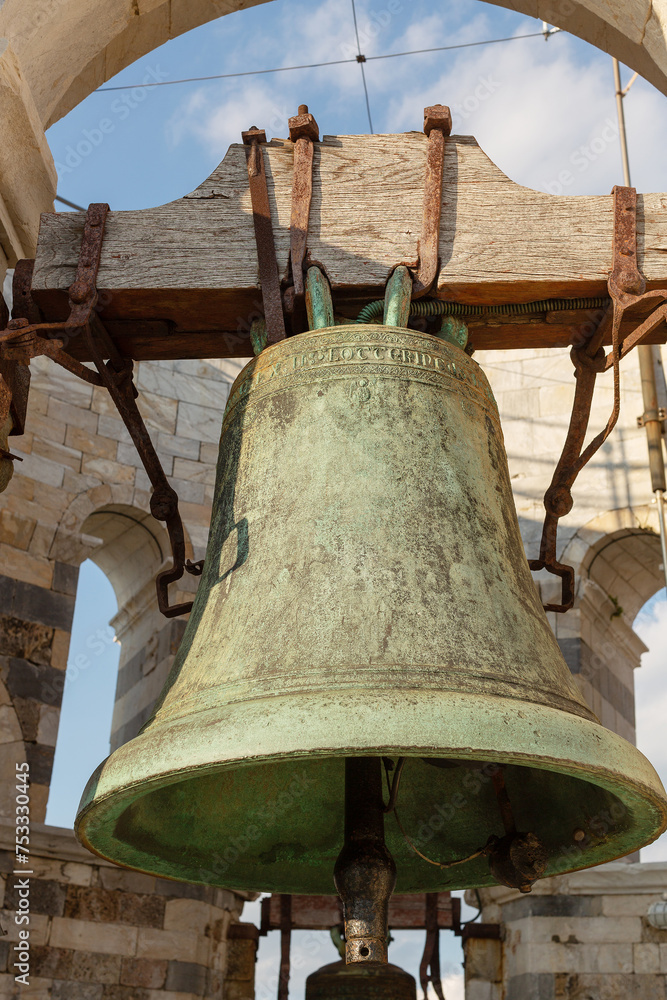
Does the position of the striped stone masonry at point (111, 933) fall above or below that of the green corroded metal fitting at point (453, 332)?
below

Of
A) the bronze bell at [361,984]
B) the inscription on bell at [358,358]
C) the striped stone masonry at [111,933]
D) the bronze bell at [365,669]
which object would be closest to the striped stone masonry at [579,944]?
the bronze bell at [361,984]

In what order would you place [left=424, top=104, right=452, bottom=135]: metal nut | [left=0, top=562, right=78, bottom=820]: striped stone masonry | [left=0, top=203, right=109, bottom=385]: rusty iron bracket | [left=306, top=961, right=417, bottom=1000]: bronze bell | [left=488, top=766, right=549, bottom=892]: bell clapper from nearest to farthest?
[left=488, top=766, right=549, bottom=892]: bell clapper < [left=0, top=203, right=109, bottom=385]: rusty iron bracket < [left=424, top=104, right=452, bottom=135]: metal nut < [left=306, top=961, right=417, bottom=1000]: bronze bell < [left=0, top=562, right=78, bottom=820]: striped stone masonry

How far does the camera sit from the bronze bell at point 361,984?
418cm

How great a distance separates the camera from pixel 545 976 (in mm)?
4840

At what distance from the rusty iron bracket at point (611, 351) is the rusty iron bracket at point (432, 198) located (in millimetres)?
374

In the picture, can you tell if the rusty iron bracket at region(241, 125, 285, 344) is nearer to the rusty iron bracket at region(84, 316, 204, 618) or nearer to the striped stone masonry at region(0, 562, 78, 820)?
the rusty iron bracket at region(84, 316, 204, 618)

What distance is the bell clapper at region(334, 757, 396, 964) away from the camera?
5.91 ft

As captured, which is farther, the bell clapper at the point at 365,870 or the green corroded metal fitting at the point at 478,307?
the green corroded metal fitting at the point at 478,307

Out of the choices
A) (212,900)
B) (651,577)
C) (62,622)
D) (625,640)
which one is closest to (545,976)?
(212,900)

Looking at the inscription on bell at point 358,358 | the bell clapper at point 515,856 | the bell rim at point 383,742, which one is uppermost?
the inscription on bell at point 358,358

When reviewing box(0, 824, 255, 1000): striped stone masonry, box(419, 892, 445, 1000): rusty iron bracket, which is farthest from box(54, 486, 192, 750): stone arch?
box(419, 892, 445, 1000): rusty iron bracket

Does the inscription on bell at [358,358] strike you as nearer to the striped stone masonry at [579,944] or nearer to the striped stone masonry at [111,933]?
the striped stone masonry at [111,933]

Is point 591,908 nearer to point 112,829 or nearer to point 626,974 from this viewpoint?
point 626,974

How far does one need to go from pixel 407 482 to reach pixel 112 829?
0.82m
